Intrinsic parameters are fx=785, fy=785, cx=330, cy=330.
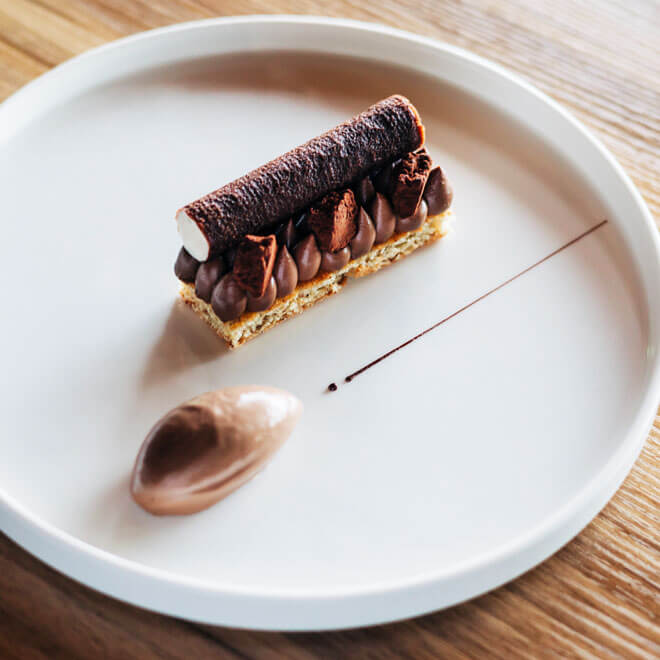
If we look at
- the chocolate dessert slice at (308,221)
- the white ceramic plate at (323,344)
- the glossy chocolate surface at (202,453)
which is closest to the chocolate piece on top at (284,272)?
the chocolate dessert slice at (308,221)

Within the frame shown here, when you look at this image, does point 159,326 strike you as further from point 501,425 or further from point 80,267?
point 501,425

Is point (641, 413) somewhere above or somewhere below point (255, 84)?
below

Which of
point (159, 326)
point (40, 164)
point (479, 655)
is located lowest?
point (479, 655)

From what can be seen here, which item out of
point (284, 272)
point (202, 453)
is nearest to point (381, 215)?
point (284, 272)

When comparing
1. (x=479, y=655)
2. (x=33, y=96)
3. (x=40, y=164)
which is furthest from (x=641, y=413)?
(x=33, y=96)

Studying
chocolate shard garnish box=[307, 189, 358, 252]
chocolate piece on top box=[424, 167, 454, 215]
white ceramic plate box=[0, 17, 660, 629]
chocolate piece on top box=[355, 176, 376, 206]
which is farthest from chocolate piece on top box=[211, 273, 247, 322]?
chocolate piece on top box=[424, 167, 454, 215]

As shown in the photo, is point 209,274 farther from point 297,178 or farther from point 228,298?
point 297,178

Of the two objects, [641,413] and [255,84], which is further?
[255,84]
